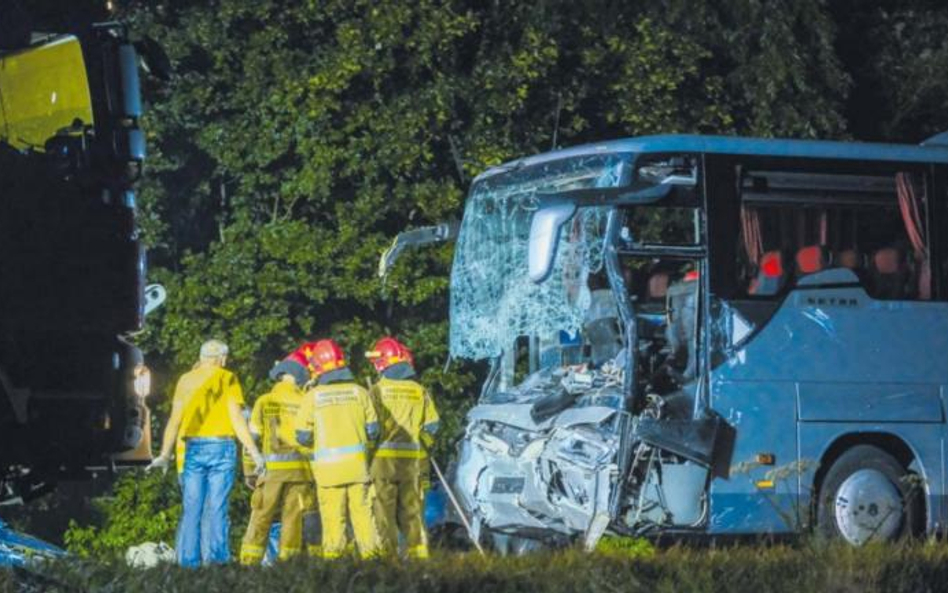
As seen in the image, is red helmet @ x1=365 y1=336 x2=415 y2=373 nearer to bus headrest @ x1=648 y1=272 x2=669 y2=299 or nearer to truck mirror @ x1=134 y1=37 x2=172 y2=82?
bus headrest @ x1=648 y1=272 x2=669 y2=299


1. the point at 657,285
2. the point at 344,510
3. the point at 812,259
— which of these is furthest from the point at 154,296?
the point at 812,259

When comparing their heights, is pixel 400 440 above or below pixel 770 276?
below

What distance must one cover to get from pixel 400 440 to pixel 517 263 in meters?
1.67

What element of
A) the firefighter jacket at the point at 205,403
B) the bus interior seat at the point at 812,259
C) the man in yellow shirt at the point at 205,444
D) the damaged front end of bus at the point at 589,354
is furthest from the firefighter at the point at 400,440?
the bus interior seat at the point at 812,259

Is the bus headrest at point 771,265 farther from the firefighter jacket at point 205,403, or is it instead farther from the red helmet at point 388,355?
the firefighter jacket at point 205,403

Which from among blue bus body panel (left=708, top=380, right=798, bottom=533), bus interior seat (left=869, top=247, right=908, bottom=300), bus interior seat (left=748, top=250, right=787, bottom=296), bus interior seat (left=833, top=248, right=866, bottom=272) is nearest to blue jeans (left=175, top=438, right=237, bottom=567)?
blue bus body panel (left=708, top=380, right=798, bottom=533)

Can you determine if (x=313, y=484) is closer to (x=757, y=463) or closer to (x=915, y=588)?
(x=757, y=463)

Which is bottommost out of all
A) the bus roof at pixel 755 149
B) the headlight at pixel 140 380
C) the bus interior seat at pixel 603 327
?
the headlight at pixel 140 380

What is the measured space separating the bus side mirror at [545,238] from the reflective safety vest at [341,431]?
226 centimetres

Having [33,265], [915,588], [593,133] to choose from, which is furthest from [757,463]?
[593,133]

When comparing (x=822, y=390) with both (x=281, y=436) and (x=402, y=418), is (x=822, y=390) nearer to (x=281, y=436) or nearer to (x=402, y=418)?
(x=402, y=418)

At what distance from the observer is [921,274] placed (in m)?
15.0

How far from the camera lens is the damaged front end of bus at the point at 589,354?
13766 mm

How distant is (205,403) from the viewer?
15094 mm
